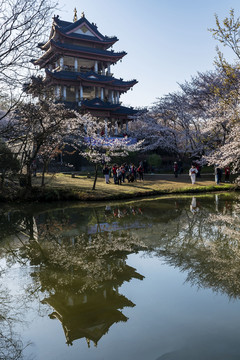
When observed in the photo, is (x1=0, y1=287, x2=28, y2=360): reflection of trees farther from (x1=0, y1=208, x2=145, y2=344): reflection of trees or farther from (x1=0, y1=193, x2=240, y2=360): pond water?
(x1=0, y1=208, x2=145, y2=344): reflection of trees

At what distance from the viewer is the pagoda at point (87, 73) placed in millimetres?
38375

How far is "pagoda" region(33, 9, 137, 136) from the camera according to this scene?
38.4 metres

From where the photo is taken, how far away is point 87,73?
128 feet

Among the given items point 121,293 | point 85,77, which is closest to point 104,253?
point 121,293

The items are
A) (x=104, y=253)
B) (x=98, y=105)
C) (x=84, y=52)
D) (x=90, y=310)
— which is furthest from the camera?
(x=84, y=52)

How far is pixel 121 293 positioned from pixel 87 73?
3692 cm

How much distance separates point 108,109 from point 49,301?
114ft

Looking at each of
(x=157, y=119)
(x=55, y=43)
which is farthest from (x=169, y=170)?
(x=55, y=43)

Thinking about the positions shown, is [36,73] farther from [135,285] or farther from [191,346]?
[191,346]

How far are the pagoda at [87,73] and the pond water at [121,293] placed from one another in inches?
1161

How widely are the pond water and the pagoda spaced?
2950 cm

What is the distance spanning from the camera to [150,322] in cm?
460

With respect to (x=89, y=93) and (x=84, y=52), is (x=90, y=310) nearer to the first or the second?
(x=84, y=52)

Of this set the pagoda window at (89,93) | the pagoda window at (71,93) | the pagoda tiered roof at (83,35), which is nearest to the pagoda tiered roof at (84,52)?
the pagoda tiered roof at (83,35)
